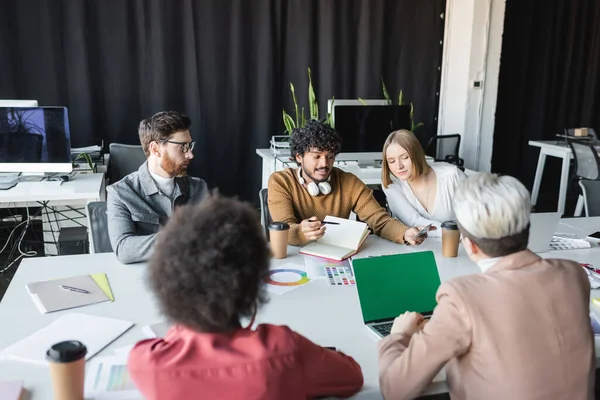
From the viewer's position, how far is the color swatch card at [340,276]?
1669 millimetres

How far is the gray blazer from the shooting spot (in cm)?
180

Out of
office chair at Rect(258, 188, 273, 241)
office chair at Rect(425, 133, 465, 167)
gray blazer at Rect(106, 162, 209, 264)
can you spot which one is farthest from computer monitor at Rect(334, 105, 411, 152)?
gray blazer at Rect(106, 162, 209, 264)

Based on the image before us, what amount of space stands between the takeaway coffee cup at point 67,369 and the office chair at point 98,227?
3.63 feet

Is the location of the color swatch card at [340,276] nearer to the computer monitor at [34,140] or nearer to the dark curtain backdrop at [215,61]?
the computer monitor at [34,140]

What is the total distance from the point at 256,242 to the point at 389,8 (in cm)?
462

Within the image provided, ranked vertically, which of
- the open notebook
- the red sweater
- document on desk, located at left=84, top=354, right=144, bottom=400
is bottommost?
document on desk, located at left=84, top=354, right=144, bottom=400

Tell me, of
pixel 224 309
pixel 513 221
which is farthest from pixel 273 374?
pixel 513 221

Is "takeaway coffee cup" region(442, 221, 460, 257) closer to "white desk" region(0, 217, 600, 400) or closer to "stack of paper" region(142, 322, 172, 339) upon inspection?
"white desk" region(0, 217, 600, 400)

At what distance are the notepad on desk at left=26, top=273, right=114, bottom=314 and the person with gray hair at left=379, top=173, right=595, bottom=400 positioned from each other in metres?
0.87

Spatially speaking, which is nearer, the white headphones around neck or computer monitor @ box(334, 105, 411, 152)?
the white headphones around neck

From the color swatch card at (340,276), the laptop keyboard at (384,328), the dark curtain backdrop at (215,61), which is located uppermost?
the dark curtain backdrop at (215,61)

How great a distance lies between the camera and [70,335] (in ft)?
4.29

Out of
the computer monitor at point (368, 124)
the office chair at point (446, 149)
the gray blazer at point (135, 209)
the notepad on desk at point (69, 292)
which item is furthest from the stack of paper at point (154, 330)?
the office chair at point (446, 149)

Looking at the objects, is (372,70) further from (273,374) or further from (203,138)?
(273,374)
